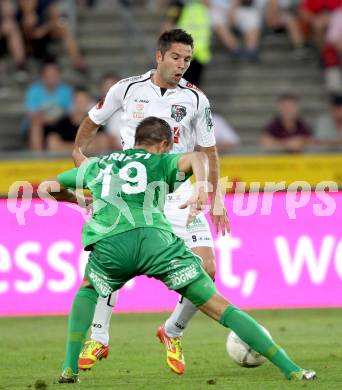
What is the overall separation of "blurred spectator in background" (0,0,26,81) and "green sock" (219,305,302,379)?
1192 centimetres

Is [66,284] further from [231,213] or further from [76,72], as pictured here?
[76,72]

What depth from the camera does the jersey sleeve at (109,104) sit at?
9453mm

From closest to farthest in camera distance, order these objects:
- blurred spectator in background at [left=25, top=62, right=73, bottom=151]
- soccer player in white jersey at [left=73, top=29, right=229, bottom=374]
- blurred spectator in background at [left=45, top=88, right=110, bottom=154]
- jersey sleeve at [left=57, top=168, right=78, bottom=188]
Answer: jersey sleeve at [left=57, top=168, right=78, bottom=188] < soccer player in white jersey at [left=73, top=29, right=229, bottom=374] < blurred spectator in background at [left=45, top=88, right=110, bottom=154] < blurred spectator in background at [left=25, top=62, right=73, bottom=151]

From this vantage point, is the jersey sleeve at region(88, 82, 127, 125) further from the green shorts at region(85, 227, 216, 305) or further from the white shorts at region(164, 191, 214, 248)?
the green shorts at region(85, 227, 216, 305)

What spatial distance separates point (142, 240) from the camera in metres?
7.94

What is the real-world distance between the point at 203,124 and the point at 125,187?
1626mm

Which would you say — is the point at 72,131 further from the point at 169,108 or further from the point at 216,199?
the point at 216,199

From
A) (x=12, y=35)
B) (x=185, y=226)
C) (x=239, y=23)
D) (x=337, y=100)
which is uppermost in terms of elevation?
(x=239, y=23)

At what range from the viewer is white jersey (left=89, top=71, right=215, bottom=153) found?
9336 millimetres

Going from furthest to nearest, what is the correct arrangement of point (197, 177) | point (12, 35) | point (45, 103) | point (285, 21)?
point (285, 21)
point (12, 35)
point (45, 103)
point (197, 177)

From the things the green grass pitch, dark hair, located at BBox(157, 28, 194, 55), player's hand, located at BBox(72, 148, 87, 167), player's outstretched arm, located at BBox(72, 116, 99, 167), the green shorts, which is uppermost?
dark hair, located at BBox(157, 28, 194, 55)

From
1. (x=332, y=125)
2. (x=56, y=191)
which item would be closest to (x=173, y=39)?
(x=56, y=191)

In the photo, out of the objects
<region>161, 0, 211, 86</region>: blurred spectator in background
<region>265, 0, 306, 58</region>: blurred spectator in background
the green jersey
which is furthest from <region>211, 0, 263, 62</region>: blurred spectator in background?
the green jersey

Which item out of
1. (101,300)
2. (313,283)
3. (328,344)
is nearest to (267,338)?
(101,300)
